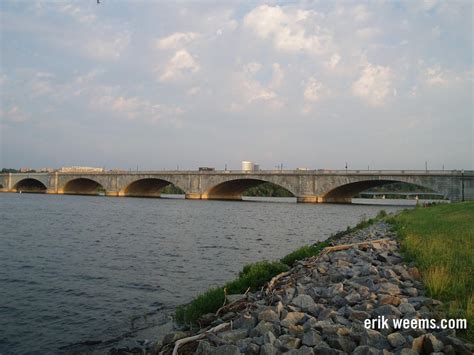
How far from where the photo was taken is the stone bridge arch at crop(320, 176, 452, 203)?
190 ft

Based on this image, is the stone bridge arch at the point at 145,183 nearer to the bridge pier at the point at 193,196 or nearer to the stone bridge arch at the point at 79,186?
the bridge pier at the point at 193,196

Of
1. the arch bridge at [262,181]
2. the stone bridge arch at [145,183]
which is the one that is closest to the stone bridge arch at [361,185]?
the arch bridge at [262,181]

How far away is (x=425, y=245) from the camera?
11.8 m

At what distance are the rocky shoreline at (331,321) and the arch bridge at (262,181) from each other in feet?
176

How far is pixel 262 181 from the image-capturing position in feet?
242

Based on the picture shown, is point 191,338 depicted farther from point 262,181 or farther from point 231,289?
point 262,181

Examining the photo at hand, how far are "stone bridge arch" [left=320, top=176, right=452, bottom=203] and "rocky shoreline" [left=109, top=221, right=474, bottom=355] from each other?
53.6m

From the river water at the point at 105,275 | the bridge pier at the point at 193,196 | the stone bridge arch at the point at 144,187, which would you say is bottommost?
the river water at the point at 105,275

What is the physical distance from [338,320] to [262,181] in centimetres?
6778

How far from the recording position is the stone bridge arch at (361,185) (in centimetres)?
5788

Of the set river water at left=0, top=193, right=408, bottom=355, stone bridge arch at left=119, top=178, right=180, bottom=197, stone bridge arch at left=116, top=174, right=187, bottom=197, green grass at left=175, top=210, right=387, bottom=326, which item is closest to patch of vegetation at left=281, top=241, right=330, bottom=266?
green grass at left=175, top=210, right=387, bottom=326

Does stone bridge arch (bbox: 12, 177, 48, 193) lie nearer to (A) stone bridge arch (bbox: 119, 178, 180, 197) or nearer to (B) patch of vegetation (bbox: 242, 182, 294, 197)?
(A) stone bridge arch (bbox: 119, 178, 180, 197)

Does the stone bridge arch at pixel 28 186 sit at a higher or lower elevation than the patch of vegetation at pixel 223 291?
higher

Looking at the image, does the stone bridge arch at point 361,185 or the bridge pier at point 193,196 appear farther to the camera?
the bridge pier at point 193,196
